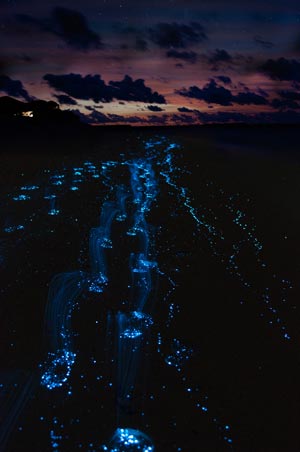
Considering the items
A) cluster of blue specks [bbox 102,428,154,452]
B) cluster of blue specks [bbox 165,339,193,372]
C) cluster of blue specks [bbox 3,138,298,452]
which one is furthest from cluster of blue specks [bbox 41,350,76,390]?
cluster of blue specks [bbox 165,339,193,372]

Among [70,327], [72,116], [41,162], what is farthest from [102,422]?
[72,116]

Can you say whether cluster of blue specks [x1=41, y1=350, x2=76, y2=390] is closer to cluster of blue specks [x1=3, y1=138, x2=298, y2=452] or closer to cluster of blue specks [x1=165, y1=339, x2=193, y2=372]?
cluster of blue specks [x1=3, y1=138, x2=298, y2=452]

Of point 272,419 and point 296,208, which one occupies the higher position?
point 296,208

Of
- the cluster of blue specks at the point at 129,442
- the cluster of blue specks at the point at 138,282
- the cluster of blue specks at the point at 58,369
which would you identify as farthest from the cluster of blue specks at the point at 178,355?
the cluster of blue specks at the point at 58,369

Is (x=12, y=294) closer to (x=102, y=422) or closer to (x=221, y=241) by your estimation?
(x=102, y=422)

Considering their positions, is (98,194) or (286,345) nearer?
(286,345)

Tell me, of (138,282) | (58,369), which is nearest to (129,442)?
(58,369)

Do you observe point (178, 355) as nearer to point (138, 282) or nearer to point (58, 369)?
point (58, 369)

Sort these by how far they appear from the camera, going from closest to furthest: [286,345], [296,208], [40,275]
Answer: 1. [286,345]
2. [40,275]
3. [296,208]

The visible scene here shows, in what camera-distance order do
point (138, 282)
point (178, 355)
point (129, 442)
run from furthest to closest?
point (138, 282), point (178, 355), point (129, 442)

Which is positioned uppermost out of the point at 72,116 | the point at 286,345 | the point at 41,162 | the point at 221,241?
the point at 72,116

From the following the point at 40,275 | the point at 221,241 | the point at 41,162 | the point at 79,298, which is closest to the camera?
the point at 79,298
